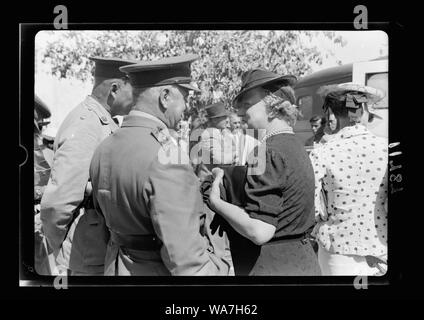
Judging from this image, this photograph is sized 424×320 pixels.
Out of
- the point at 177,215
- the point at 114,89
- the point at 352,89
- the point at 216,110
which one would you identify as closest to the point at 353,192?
the point at 352,89

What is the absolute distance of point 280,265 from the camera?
286cm

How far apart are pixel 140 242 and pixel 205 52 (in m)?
1.09

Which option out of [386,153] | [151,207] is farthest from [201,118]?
[386,153]

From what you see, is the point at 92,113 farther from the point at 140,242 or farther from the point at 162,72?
the point at 140,242

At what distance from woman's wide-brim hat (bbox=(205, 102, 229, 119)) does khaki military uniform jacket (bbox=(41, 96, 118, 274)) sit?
1.71 ft

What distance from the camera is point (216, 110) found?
9.59ft

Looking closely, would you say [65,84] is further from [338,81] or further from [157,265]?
[338,81]

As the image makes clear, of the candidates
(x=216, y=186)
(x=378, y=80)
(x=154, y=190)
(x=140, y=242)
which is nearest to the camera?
(x=154, y=190)

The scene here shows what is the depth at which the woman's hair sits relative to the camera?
287cm

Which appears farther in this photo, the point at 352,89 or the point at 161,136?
the point at 352,89

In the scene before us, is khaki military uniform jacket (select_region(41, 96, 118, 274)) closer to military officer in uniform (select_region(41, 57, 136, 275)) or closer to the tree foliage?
military officer in uniform (select_region(41, 57, 136, 275))

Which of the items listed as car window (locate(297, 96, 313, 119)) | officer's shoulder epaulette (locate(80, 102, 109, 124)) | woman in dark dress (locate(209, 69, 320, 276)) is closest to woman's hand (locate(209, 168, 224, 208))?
woman in dark dress (locate(209, 69, 320, 276))
